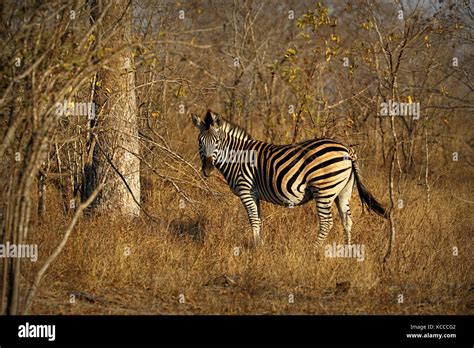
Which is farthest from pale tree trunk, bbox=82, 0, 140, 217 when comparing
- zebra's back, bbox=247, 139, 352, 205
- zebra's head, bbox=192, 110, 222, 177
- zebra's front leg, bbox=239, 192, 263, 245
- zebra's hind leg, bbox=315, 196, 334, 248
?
zebra's hind leg, bbox=315, 196, 334, 248

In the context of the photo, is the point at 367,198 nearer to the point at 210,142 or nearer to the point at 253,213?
the point at 253,213

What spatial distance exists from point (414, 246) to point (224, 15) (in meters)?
11.4

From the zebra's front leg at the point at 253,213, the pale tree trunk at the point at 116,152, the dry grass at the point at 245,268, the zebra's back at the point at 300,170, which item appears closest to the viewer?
the dry grass at the point at 245,268

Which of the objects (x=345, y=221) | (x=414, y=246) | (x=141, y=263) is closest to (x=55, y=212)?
(x=141, y=263)

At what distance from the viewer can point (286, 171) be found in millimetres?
8398

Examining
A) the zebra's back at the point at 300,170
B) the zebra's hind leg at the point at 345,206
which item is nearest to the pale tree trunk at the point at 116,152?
the zebra's back at the point at 300,170

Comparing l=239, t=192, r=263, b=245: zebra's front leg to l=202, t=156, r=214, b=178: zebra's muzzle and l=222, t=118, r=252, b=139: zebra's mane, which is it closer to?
l=202, t=156, r=214, b=178: zebra's muzzle

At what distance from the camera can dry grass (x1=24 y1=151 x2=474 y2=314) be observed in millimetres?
6195

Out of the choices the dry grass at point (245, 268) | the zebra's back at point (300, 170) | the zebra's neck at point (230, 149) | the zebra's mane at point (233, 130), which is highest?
the zebra's mane at point (233, 130)

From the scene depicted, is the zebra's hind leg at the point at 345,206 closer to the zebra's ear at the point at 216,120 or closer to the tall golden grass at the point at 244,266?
the tall golden grass at the point at 244,266

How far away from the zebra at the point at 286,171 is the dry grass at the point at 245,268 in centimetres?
40

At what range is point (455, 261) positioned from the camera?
24.6ft

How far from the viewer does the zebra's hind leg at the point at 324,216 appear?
814cm
